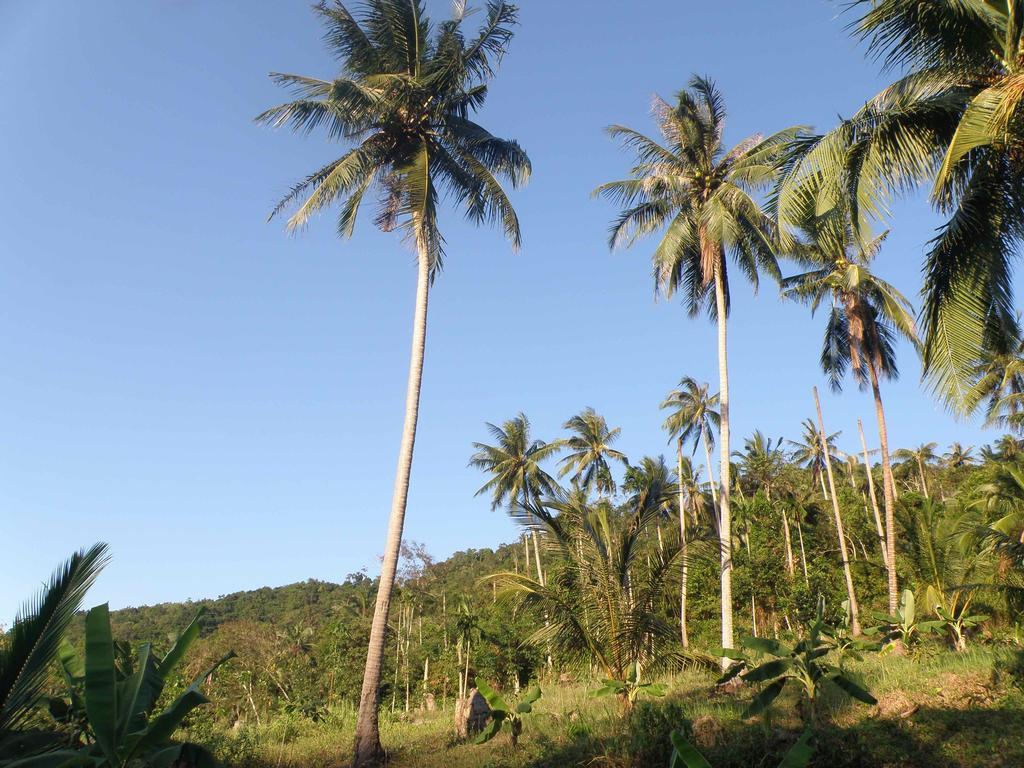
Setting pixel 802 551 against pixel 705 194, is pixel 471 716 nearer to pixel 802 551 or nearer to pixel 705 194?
pixel 705 194

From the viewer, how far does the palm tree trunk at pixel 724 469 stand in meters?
17.1

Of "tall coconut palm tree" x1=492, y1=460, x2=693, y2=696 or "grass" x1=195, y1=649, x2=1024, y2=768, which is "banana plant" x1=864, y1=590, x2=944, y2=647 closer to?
"grass" x1=195, y1=649, x2=1024, y2=768

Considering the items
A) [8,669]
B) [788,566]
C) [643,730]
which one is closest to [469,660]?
[788,566]

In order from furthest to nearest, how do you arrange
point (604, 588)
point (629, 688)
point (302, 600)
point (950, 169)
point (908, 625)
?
1. point (302, 600)
2. point (908, 625)
3. point (604, 588)
4. point (629, 688)
5. point (950, 169)

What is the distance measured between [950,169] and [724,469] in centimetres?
1154

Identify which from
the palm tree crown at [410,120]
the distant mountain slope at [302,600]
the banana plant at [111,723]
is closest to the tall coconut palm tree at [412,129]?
the palm tree crown at [410,120]

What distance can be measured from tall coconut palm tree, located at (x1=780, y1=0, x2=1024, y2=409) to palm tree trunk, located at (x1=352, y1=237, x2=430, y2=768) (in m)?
8.83

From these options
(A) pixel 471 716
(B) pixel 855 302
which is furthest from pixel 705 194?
(A) pixel 471 716

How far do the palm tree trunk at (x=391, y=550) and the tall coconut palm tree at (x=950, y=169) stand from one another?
348 inches

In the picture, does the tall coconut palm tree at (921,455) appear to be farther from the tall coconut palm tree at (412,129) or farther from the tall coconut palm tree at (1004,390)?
the tall coconut palm tree at (412,129)

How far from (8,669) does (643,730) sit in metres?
8.27

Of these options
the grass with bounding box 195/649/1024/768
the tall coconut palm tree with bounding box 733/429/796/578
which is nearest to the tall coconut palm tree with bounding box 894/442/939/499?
the tall coconut palm tree with bounding box 733/429/796/578

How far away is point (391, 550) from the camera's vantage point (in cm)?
1372

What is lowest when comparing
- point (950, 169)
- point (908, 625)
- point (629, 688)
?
point (629, 688)
